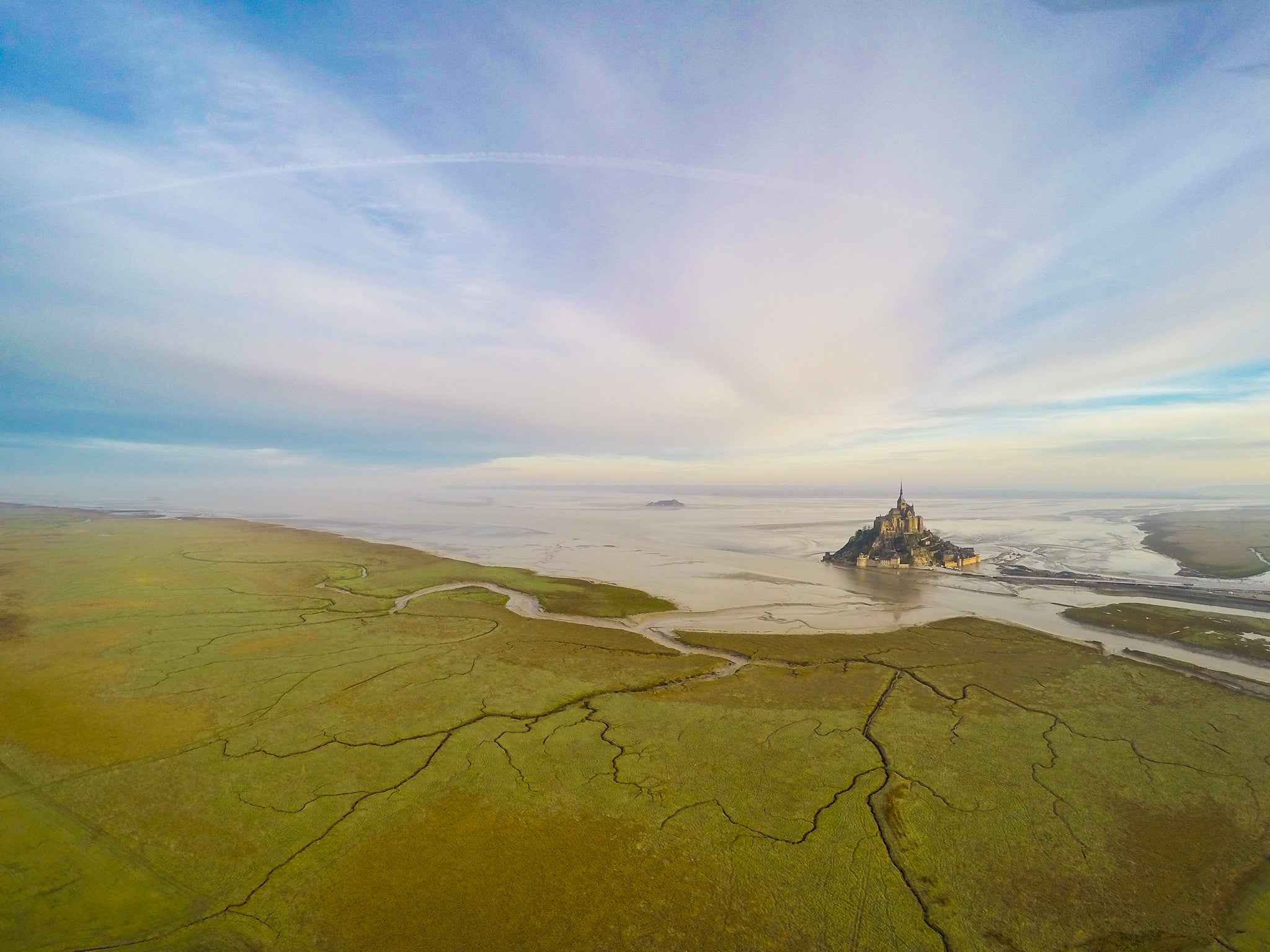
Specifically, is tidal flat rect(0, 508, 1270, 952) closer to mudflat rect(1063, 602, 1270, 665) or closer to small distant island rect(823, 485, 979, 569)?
mudflat rect(1063, 602, 1270, 665)

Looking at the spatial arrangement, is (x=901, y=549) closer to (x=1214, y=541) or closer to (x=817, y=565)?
(x=817, y=565)

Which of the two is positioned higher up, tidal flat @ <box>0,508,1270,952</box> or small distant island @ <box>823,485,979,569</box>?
small distant island @ <box>823,485,979,569</box>

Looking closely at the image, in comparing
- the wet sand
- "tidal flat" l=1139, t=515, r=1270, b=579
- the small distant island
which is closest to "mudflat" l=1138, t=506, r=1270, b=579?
"tidal flat" l=1139, t=515, r=1270, b=579

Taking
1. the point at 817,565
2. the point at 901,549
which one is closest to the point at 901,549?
the point at 901,549

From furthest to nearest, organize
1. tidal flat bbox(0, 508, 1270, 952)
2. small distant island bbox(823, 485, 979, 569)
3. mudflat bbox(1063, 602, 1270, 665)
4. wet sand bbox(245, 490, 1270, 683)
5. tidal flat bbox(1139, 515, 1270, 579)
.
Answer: small distant island bbox(823, 485, 979, 569) < tidal flat bbox(1139, 515, 1270, 579) < wet sand bbox(245, 490, 1270, 683) < mudflat bbox(1063, 602, 1270, 665) < tidal flat bbox(0, 508, 1270, 952)

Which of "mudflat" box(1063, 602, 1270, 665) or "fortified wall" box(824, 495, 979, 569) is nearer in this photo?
"mudflat" box(1063, 602, 1270, 665)

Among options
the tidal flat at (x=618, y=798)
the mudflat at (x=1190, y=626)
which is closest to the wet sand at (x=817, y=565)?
the mudflat at (x=1190, y=626)
